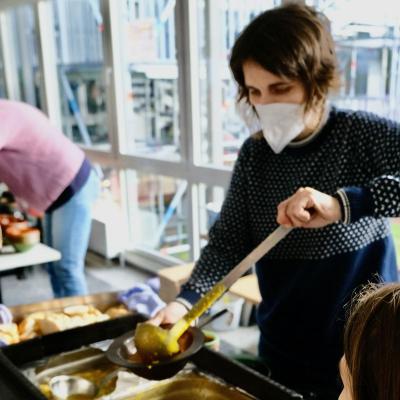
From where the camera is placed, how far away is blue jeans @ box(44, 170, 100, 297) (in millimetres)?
2305

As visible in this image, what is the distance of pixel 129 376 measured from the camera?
36.4 inches

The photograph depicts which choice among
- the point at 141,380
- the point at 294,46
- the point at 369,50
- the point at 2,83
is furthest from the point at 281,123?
the point at 2,83

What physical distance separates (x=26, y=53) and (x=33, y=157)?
323 centimetres

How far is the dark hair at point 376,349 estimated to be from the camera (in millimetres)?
445

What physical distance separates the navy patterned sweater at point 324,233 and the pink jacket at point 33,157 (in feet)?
4.18

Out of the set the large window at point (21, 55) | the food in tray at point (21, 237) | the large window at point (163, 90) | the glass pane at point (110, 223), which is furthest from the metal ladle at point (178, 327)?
the large window at point (21, 55)

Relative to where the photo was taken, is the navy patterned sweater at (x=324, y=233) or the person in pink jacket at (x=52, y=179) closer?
the navy patterned sweater at (x=324, y=233)

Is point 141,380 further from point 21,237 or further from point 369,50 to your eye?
point 369,50

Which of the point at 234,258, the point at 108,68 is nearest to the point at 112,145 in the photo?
the point at 108,68

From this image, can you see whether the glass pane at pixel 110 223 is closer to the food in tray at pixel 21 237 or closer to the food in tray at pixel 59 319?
the food in tray at pixel 21 237

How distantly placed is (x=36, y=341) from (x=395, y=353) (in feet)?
2.49

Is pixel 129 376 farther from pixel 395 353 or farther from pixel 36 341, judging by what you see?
pixel 395 353

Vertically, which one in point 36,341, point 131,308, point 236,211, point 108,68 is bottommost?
point 131,308

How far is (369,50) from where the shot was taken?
2.28 m
